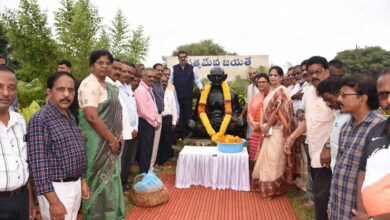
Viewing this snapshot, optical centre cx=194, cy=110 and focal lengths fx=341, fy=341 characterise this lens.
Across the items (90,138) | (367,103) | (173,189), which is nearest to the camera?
(367,103)

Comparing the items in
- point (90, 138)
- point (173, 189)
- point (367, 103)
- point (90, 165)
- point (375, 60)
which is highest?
point (375, 60)

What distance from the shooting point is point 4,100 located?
199cm

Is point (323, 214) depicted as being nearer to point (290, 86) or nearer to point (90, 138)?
point (90, 138)

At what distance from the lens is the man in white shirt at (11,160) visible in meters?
1.95

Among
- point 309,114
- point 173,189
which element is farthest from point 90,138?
point 173,189

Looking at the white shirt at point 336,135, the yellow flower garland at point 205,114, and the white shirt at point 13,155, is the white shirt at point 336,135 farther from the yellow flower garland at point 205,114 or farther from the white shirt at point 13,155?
the yellow flower garland at point 205,114

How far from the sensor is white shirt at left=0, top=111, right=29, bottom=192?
6.36 ft

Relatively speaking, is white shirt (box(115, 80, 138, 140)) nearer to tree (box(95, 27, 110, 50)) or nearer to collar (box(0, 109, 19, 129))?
collar (box(0, 109, 19, 129))

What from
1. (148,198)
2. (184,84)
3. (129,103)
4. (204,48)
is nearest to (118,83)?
(129,103)

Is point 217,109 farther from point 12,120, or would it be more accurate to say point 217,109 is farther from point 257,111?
point 12,120

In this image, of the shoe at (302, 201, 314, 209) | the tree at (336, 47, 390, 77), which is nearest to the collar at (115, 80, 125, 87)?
the shoe at (302, 201, 314, 209)

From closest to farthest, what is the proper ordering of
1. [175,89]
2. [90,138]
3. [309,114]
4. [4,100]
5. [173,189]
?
[4,100] < [90,138] < [309,114] < [173,189] < [175,89]

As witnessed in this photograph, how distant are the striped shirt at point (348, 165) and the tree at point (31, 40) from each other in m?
12.6

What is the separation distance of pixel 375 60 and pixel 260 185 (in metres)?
32.0
